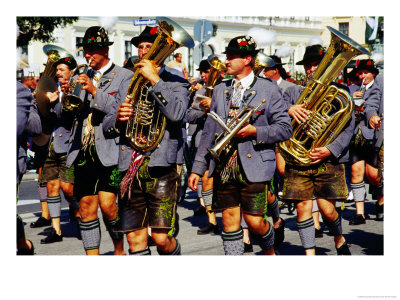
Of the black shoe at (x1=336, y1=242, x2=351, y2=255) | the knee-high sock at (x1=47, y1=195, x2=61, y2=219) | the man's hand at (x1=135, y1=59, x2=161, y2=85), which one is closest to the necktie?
the man's hand at (x1=135, y1=59, x2=161, y2=85)

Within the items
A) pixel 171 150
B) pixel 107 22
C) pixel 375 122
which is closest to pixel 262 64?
pixel 375 122

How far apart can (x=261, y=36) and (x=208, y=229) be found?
5.48 metres

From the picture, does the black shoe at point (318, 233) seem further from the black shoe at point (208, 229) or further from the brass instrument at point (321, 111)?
the brass instrument at point (321, 111)

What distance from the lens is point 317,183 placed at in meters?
7.23

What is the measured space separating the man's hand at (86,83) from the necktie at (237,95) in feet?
4.19

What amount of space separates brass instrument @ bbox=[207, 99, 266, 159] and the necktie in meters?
0.17

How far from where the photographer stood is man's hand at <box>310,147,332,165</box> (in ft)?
23.2

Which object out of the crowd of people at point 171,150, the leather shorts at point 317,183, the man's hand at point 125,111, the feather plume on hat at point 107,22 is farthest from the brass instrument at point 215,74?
the man's hand at point 125,111

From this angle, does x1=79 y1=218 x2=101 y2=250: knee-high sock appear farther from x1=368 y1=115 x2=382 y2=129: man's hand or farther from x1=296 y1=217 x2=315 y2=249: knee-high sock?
x1=368 y1=115 x2=382 y2=129: man's hand

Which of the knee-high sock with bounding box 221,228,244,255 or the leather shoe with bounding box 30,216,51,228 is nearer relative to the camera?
the knee-high sock with bounding box 221,228,244,255

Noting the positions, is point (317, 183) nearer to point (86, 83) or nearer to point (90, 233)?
point (90, 233)
